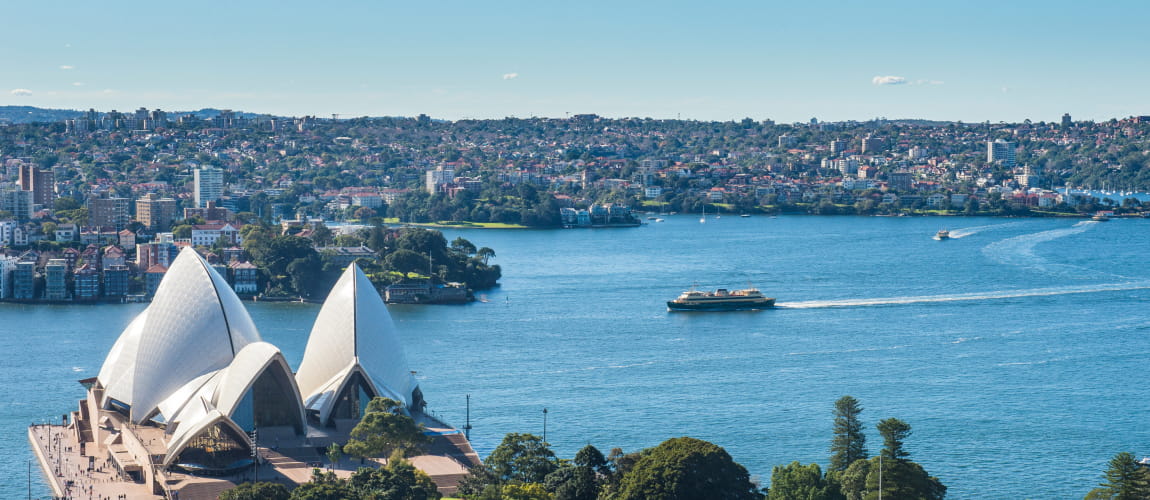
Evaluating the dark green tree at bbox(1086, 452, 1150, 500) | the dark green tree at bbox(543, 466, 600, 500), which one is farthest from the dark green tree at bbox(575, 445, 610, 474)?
the dark green tree at bbox(1086, 452, 1150, 500)

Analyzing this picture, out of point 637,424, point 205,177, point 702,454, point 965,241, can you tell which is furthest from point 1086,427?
point 205,177

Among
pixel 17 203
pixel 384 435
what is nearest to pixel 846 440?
pixel 384 435

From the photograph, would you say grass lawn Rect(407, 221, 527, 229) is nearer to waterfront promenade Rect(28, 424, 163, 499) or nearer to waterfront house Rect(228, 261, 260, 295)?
waterfront house Rect(228, 261, 260, 295)

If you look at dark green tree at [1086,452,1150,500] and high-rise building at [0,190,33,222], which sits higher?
high-rise building at [0,190,33,222]

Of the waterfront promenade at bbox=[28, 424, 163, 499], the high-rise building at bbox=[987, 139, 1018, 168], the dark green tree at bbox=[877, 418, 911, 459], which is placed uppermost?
the high-rise building at bbox=[987, 139, 1018, 168]

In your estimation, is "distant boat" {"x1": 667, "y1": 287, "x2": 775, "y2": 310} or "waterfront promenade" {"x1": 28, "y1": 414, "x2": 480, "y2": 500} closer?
"waterfront promenade" {"x1": 28, "y1": 414, "x2": 480, "y2": 500}

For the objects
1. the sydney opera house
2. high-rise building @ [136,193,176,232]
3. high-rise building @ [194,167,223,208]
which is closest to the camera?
the sydney opera house

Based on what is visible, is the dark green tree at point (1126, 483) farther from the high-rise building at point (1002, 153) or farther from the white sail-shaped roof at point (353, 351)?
the high-rise building at point (1002, 153)

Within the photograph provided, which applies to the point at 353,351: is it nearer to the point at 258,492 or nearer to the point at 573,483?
the point at 258,492

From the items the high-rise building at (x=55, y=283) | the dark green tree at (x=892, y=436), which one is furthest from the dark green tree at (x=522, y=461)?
the high-rise building at (x=55, y=283)
